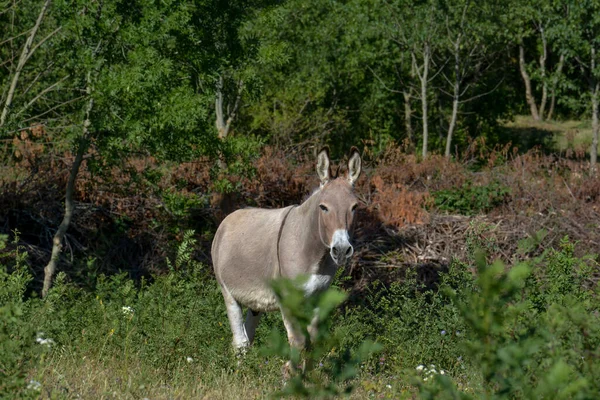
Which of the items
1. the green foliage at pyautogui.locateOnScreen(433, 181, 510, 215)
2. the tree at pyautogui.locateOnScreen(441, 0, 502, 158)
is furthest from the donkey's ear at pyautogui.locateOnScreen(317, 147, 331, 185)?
the tree at pyautogui.locateOnScreen(441, 0, 502, 158)

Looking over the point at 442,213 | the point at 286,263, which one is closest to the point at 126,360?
the point at 286,263

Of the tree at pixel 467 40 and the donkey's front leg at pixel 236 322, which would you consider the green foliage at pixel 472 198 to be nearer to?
the donkey's front leg at pixel 236 322

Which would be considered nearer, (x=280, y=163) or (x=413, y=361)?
(x=413, y=361)

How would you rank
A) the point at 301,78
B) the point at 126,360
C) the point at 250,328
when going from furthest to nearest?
the point at 301,78 → the point at 250,328 → the point at 126,360

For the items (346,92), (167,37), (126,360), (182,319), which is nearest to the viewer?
(126,360)

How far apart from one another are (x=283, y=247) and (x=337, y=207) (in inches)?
33.8

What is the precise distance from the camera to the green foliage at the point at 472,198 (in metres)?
15.3

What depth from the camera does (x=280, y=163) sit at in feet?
51.5

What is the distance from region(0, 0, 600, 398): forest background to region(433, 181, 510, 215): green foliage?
38 millimetres

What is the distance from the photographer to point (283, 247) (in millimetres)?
7855

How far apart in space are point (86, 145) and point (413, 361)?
5.68 m

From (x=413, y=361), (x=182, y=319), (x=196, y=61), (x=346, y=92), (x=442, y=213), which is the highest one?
(x=196, y=61)

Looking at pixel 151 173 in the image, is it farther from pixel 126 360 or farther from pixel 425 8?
pixel 425 8

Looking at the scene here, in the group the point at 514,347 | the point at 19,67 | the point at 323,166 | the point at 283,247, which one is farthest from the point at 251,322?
the point at 514,347
